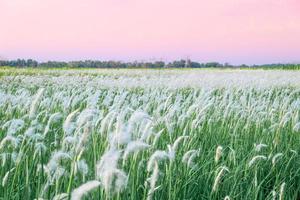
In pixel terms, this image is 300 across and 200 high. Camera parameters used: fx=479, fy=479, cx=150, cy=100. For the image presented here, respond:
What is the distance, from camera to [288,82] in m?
16.2

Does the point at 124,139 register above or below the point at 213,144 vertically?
above

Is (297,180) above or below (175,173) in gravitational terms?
below

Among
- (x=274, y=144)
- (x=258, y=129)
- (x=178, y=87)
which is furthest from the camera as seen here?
(x=178, y=87)

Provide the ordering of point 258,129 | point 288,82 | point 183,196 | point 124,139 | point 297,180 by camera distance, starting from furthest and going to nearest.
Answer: point 288,82 < point 258,129 < point 297,180 < point 183,196 < point 124,139

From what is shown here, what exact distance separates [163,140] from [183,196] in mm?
1406

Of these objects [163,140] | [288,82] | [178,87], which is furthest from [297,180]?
[288,82]

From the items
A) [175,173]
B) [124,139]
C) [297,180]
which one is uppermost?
[124,139]

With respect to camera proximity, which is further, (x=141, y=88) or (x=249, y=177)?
(x=141, y=88)

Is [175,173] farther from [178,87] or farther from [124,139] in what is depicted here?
[178,87]

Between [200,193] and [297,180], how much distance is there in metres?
1.38

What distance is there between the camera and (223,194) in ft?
11.9

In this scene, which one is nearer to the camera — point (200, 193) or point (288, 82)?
point (200, 193)

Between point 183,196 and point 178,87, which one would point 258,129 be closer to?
point 183,196

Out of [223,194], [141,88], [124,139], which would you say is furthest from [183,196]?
[141,88]
